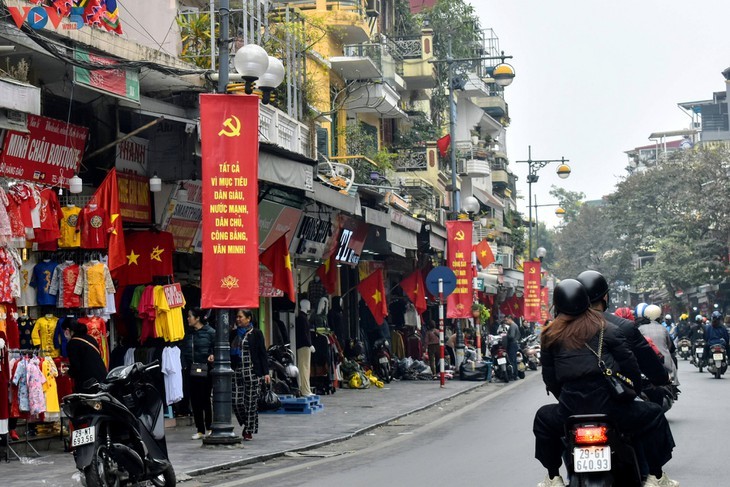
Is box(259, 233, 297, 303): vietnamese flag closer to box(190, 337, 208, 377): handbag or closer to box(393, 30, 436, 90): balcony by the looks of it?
box(190, 337, 208, 377): handbag

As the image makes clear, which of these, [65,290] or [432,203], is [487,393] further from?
[432,203]

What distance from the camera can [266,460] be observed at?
1455 cm

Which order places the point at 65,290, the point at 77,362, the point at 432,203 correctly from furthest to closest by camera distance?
the point at 432,203
the point at 65,290
the point at 77,362

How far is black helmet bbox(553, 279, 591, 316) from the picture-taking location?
771 centimetres

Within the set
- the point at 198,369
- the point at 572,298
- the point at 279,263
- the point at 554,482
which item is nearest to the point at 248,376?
the point at 198,369

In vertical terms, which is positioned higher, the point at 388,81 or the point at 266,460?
the point at 388,81

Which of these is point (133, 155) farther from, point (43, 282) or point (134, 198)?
point (43, 282)

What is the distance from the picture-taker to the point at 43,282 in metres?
15.8

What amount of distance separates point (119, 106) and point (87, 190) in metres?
1.30

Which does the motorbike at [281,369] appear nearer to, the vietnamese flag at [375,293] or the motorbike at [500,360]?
the vietnamese flag at [375,293]

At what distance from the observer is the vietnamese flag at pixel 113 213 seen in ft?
54.1

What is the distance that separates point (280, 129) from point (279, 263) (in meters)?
2.84

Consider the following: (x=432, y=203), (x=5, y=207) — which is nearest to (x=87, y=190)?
(x=5, y=207)

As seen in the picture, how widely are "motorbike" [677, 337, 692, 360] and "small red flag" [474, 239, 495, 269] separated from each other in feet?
24.5
